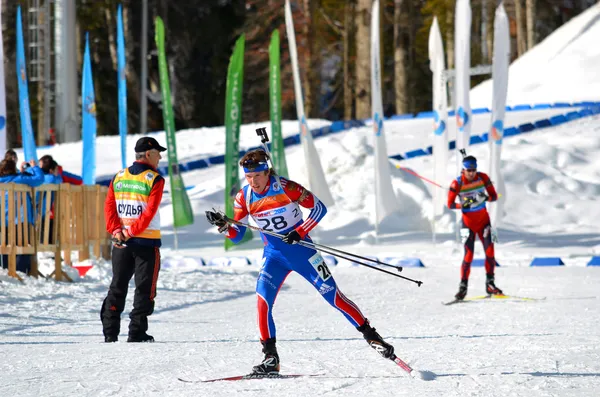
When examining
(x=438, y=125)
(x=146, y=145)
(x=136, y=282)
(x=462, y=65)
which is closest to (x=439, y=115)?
(x=438, y=125)

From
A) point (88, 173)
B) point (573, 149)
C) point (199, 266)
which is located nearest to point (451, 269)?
point (199, 266)

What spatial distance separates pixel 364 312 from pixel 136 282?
11.5 feet

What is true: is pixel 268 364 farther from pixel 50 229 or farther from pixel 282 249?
pixel 50 229

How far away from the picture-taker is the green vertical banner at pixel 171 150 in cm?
1977

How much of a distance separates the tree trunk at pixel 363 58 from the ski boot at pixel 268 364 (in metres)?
25.0

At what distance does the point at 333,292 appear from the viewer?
7172 millimetres

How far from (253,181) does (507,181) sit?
1942cm

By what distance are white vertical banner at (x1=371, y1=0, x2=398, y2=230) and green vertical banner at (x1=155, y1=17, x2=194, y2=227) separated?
3762 millimetres

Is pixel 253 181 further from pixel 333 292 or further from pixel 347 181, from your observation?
pixel 347 181

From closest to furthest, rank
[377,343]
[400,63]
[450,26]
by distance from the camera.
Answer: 1. [377,343]
2. [400,63]
3. [450,26]

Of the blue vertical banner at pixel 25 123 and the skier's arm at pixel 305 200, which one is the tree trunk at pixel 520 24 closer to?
the blue vertical banner at pixel 25 123

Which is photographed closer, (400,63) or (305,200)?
(305,200)

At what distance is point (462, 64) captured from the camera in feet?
63.7

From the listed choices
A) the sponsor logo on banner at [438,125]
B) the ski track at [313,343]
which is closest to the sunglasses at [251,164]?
the ski track at [313,343]
